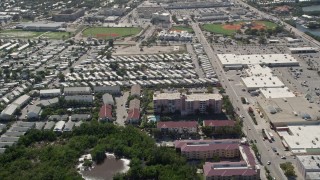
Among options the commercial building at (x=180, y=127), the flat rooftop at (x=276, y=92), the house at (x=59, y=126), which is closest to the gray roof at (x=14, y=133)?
the house at (x=59, y=126)

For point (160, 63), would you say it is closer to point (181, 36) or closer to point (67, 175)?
point (181, 36)

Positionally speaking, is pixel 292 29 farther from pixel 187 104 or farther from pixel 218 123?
pixel 218 123

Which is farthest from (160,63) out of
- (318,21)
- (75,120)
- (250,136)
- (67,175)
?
(318,21)

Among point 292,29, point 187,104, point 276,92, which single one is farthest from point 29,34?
point 276,92

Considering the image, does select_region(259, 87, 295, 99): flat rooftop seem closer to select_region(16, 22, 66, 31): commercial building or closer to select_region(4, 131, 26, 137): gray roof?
select_region(4, 131, 26, 137): gray roof

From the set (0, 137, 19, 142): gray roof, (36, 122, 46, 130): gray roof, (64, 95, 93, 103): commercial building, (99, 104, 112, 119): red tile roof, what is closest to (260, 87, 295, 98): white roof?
(99, 104, 112, 119): red tile roof

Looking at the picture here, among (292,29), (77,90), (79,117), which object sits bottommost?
(292,29)
